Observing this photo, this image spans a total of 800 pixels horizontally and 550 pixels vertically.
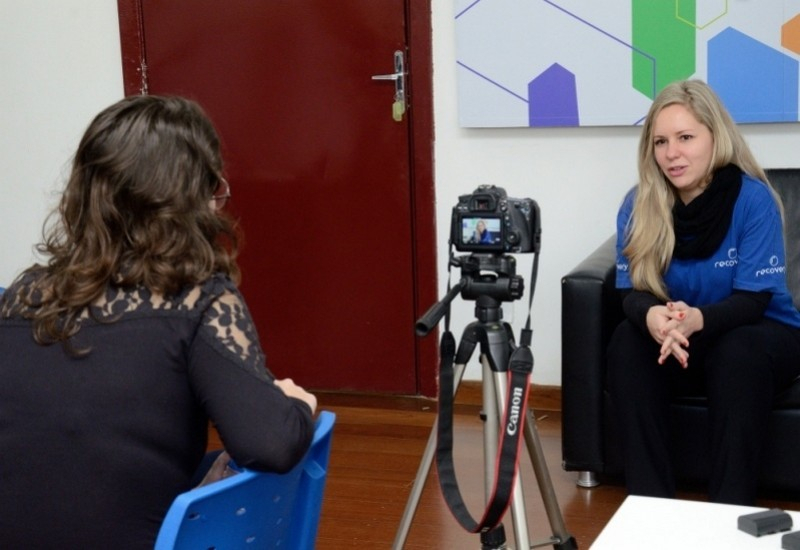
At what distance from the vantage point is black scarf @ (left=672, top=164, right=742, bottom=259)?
2.74 metres

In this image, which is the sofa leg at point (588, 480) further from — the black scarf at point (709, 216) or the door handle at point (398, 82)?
the door handle at point (398, 82)

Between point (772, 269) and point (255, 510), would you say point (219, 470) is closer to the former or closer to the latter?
point (255, 510)

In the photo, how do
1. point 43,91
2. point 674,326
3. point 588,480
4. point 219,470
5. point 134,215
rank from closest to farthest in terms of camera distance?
point 134,215 → point 219,470 → point 674,326 → point 588,480 → point 43,91

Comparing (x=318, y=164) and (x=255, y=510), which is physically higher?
(x=318, y=164)

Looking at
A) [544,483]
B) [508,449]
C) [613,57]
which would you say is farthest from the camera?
[613,57]

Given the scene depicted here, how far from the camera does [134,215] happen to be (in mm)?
1521

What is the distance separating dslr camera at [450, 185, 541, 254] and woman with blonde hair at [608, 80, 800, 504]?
679 mm

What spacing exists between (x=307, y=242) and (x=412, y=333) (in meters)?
0.47

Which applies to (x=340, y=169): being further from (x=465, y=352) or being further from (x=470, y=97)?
(x=465, y=352)

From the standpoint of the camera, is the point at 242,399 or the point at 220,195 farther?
the point at 220,195

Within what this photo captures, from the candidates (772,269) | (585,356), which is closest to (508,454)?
(585,356)

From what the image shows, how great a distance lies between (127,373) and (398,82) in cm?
234

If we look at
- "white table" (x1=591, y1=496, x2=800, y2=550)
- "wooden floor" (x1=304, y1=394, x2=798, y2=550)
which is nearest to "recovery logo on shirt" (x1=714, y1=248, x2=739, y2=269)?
"wooden floor" (x1=304, y1=394, x2=798, y2=550)

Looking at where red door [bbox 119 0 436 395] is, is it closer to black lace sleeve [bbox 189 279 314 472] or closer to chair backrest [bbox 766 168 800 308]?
chair backrest [bbox 766 168 800 308]
